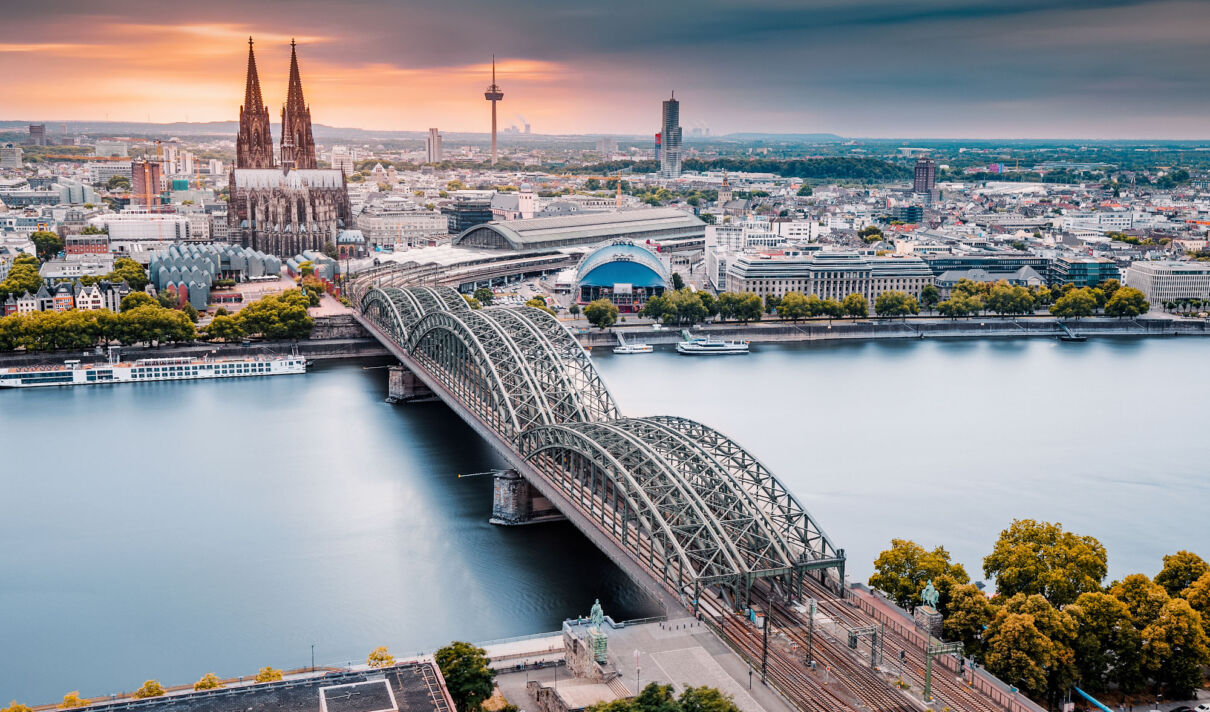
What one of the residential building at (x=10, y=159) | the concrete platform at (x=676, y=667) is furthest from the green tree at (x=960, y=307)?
the residential building at (x=10, y=159)

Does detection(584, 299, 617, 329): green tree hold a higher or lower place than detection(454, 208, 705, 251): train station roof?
lower

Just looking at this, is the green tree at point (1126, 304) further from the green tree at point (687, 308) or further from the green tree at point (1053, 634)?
the green tree at point (1053, 634)

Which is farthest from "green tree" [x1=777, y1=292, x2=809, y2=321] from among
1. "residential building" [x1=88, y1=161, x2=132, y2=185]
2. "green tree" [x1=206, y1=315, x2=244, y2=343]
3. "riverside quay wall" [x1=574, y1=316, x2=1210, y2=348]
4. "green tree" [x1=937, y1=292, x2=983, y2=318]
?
"residential building" [x1=88, y1=161, x2=132, y2=185]

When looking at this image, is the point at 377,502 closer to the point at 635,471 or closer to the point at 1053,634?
the point at 635,471

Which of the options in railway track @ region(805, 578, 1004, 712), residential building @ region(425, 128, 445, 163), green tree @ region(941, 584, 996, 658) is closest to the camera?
railway track @ region(805, 578, 1004, 712)

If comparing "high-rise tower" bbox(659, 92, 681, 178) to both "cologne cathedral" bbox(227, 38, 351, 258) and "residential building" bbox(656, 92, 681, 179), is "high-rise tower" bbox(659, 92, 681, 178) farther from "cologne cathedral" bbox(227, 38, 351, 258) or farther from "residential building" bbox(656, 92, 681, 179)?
"cologne cathedral" bbox(227, 38, 351, 258)

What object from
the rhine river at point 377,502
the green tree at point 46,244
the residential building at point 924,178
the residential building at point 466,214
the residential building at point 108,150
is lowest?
the rhine river at point 377,502
